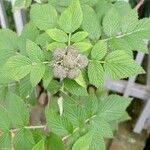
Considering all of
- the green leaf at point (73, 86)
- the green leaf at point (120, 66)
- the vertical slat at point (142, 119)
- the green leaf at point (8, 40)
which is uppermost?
the green leaf at point (8, 40)

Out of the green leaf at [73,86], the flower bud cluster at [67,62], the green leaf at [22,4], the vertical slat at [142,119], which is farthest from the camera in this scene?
the vertical slat at [142,119]

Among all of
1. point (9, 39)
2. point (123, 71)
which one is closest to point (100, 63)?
point (123, 71)

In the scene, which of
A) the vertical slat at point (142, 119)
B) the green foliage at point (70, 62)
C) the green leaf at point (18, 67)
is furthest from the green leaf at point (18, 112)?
the vertical slat at point (142, 119)

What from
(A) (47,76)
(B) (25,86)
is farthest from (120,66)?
(B) (25,86)

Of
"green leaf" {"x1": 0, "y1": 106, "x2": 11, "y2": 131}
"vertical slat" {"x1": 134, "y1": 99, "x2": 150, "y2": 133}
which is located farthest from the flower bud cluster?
"vertical slat" {"x1": 134, "y1": 99, "x2": 150, "y2": 133}

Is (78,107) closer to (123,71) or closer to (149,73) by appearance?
(123,71)

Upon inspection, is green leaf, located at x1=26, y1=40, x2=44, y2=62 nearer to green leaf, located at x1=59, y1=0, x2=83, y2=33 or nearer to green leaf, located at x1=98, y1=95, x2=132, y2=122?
green leaf, located at x1=59, y1=0, x2=83, y2=33

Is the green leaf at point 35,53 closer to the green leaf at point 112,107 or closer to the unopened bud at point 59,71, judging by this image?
the unopened bud at point 59,71
